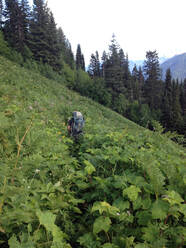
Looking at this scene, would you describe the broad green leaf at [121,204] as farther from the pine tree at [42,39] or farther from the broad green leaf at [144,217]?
the pine tree at [42,39]

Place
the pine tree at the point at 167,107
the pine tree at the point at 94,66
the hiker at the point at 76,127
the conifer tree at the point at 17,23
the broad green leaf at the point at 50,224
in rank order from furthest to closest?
the pine tree at the point at 94,66 < the pine tree at the point at 167,107 < the conifer tree at the point at 17,23 < the hiker at the point at 76,127 < the broad green leaf at the point at 50,224

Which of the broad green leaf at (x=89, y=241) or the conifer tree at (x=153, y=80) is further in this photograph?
the conifer tree at (x=153, y=80)

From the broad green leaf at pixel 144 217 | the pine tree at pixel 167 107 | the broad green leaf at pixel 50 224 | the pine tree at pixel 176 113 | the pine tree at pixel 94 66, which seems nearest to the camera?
the broad green leaf at pixel 50 224

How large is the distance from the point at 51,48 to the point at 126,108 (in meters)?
22.0

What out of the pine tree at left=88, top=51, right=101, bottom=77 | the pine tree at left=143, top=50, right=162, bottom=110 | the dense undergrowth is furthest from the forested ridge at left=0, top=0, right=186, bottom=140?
the dense undergrowth

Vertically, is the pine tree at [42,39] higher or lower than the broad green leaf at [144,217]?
higher

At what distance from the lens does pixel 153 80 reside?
46062 mm

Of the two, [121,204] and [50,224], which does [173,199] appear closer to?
[121,204]

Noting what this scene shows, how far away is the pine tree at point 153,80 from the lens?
45.8 meters

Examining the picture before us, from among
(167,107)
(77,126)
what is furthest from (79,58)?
(77,126)

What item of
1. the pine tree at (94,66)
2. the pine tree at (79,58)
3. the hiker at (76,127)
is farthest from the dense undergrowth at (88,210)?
the pine tree at (79,58)

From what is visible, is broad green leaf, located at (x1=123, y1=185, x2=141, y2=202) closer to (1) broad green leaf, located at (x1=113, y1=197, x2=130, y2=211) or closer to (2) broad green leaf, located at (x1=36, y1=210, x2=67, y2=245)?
(1) broad green leaf, located at (x1=113, y1=197, x2=130, y2=211)

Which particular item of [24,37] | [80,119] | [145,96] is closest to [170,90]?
[145,96]

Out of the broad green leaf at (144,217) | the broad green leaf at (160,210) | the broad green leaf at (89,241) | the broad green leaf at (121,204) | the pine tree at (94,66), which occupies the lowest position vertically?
the broad green leaf at (89,241)
